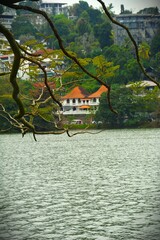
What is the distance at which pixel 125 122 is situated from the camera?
6144 centimetres

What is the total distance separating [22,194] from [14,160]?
15475 mm

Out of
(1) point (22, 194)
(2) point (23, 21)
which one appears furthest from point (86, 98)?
(1) point (22, 194)

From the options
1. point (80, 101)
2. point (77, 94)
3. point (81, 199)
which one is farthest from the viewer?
point (80, 101)

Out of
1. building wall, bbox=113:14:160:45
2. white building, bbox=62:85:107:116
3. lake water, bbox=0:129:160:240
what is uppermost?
building wall, bbox=113:14:160:45

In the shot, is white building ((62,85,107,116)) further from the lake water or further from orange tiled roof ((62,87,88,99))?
the lake water

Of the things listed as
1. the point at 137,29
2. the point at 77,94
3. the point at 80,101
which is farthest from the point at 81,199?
the point at 137,29

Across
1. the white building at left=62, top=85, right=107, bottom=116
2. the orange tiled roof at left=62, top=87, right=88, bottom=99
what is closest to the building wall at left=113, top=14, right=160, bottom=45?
the orange tiled roof at left=62, top=87, right=88, bottom=99

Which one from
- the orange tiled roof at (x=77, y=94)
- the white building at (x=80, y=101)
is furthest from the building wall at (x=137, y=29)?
the white building at (x=80, y=101)

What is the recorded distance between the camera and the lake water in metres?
11.1

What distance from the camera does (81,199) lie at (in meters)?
16.2

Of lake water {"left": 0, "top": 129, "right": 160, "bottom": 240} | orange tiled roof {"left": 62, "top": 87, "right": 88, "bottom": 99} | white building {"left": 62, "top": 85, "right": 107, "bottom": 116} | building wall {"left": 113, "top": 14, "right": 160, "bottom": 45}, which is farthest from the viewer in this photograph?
building wall {"left": 113, "top": 14, "right": 160, "bottom": 45}

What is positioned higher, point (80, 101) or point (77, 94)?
point (77, 94)

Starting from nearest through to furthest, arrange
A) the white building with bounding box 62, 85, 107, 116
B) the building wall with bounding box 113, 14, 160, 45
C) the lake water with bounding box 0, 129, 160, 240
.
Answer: the lake water with bounding box 0, 129, 160, 240, the white building with bounding box 62, 85, 107, 116, the building wall with bounding box 113, 14, 160, 45

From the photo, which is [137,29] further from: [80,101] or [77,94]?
[77,94]
